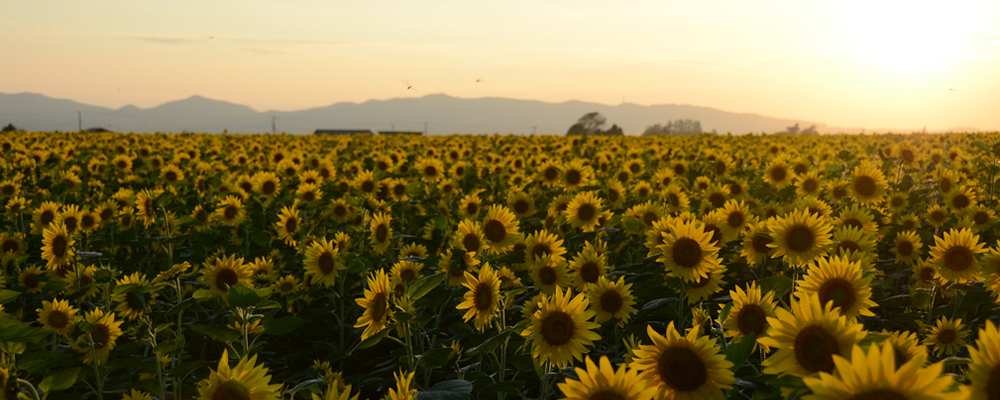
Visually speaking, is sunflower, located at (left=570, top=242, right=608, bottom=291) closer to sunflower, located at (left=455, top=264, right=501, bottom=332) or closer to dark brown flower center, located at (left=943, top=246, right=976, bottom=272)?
sunflower, located at (left=455, top=264, right=501, bottom=332)

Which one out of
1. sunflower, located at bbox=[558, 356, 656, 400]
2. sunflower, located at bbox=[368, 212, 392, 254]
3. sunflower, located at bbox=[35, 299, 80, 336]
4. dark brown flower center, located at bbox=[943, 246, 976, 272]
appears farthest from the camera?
sunflower, located at bbox=[368, 212, 392, 254]

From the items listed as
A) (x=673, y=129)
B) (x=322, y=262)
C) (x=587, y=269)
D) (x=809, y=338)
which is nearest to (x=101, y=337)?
(x=322, y=262)

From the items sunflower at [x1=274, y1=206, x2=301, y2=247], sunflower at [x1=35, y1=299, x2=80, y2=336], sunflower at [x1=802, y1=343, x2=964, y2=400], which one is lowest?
sunflower at [x1=35, y1=299, x2=80, y2=336]

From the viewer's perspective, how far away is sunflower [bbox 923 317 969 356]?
15.9 ft

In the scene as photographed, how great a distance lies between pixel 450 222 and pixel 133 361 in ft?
11.8

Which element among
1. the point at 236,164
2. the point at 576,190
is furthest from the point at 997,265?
the point at 236,164

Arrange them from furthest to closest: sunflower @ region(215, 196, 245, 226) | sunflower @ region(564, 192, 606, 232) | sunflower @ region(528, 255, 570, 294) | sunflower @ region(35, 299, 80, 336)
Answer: sunflower @ region(215, 196, 245, 226) → sunflower @ region(564, 192, 606, 232) → sunflower @ region(528, 255, 570, 294) → sunflower @ region(35, 299, 80, 336)

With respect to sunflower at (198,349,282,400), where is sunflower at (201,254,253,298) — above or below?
below

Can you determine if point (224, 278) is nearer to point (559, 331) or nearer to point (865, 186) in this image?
point (559, 331)

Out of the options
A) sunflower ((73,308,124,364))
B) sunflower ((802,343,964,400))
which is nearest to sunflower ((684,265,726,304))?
sunflower ((802,343,964,400))

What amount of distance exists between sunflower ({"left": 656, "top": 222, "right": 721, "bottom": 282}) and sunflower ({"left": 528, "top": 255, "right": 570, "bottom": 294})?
0.71m

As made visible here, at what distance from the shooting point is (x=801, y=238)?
4.29 m

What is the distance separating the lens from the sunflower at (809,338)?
1943 mm

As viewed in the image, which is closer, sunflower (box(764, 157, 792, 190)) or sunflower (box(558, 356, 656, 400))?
sunflower (box(558, 356, 656, 400))
